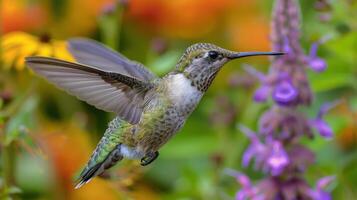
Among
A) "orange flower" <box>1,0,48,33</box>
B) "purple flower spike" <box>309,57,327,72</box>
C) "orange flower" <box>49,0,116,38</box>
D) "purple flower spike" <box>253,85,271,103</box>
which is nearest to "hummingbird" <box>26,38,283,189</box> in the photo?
"purple flower spike" <box>253,85,271,103</box>

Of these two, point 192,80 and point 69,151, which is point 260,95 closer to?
point 192,80

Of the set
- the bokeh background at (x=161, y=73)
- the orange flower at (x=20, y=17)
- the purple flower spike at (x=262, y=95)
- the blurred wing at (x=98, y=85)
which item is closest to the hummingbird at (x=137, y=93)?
the blurred wing at (x=98, y=85)

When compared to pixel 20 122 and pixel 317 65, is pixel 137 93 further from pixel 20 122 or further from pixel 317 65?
pixel 317 65

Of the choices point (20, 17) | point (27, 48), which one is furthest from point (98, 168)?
point (20, 17)

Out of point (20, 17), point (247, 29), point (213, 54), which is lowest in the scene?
point (247, 29)

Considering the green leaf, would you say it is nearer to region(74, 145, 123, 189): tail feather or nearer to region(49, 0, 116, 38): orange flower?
region(74, 145, 123, 189): tail feather

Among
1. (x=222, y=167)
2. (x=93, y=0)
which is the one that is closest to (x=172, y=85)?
(x=222, y=167)
